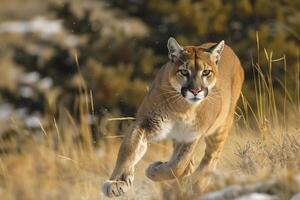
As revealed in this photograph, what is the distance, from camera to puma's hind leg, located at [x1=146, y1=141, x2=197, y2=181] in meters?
6.01

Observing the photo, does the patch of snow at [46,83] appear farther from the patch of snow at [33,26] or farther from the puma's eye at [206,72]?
the patch of snow at [33,26]

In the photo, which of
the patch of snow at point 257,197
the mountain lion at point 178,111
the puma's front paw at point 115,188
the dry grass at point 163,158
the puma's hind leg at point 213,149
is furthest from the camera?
the puma's hind leg at point 213,149

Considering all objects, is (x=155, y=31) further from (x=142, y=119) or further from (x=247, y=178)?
(x=247, y=178)

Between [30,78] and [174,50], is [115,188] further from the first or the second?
[30,78]

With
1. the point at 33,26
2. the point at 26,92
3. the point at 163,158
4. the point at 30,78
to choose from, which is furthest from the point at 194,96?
the point at 33,26

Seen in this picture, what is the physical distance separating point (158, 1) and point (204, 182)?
9.63 metres

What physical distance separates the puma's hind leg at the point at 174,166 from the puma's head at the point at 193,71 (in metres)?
0.32

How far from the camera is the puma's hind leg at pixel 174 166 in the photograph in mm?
6012

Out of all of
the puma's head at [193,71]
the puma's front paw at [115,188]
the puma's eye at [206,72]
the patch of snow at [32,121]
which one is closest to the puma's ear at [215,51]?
the puma's head at [193,71]

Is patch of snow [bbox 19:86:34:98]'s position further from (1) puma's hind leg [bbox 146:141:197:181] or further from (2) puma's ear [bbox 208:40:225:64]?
(1) puma's hind leg [bbox 146:141:197:181]

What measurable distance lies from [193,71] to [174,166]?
0.64 meters

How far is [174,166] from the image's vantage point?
6.11 meters

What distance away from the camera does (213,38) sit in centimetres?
1423

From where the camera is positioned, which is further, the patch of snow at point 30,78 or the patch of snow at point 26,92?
the patch of snow at point 30,78
